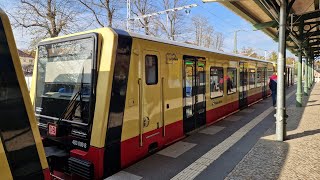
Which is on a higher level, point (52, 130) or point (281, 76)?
point (281, 76)

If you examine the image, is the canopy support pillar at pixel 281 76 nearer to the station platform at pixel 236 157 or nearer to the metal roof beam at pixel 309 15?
the station platform at pixel 236 157

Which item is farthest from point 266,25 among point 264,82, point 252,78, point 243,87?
point 264,82

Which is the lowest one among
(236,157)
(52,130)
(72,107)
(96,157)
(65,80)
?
(236,157)

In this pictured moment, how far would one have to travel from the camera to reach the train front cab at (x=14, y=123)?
2066 millimetres

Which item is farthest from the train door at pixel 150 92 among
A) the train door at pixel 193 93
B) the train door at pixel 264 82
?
the train door at pixel 264 82

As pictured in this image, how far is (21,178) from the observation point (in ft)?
6.98

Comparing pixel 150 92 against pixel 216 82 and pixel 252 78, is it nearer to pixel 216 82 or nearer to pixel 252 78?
pixel 216 82

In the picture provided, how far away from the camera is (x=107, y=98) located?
15.3ft

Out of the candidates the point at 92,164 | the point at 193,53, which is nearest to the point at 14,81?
the point at 92,164

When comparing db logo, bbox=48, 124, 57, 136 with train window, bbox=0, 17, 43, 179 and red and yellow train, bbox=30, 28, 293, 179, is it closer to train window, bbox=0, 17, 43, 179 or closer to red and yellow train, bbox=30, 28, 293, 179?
red and yellow train, bbox=30, 28, 293, 179

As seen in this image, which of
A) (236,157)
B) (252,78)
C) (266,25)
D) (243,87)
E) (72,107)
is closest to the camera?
(72,107)

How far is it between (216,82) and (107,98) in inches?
218

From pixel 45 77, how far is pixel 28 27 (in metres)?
19.1

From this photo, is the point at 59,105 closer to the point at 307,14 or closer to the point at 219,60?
the point at 219,60
